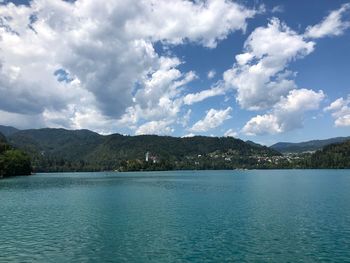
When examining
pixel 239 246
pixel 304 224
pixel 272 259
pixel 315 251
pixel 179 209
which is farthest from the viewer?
pixel 179 209

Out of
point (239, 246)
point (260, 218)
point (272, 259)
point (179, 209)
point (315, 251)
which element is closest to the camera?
point (272, 259)

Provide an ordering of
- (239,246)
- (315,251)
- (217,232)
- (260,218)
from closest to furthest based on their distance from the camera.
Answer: (315,251) → (239,246) → (217,232) → (260,218)

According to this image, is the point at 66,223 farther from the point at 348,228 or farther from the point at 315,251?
the point at 348,228

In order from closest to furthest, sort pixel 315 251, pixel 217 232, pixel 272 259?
1. pixel 272 259
2. pixel 315 251
3. pixel 217 232

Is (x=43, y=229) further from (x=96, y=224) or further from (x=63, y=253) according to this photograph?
(x=63, y=253)

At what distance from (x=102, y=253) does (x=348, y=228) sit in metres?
28.6

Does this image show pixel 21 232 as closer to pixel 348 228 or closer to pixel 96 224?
pixel 96 224

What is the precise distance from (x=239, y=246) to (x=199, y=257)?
18.0ft

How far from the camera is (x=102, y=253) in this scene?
35.3m

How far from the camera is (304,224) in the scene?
49250 millimetres

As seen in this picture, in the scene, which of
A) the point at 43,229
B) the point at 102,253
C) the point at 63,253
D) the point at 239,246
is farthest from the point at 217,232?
the point at 43,229

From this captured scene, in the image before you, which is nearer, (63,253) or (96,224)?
(63,253)

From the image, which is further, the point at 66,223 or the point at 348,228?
the point at 66,223

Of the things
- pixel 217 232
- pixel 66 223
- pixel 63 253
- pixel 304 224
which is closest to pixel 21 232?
pixel 66 223
